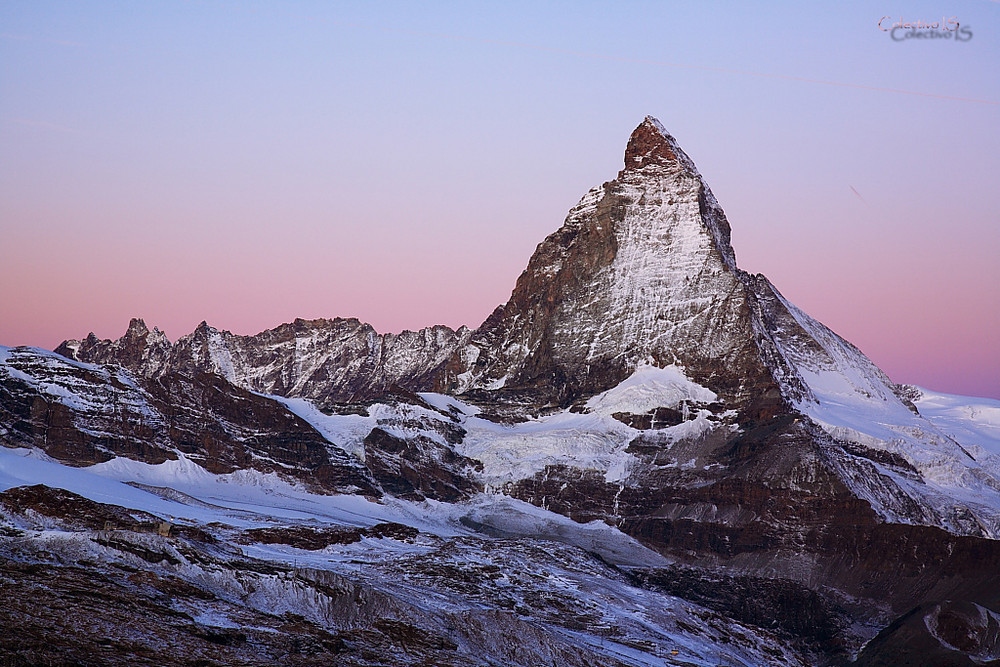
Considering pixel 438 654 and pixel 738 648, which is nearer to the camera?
pixel 438 654

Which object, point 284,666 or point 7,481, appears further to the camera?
point 7,481

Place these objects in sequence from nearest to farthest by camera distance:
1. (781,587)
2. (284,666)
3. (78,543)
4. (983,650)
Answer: (284,666)
(78,543)
(983,650)
(781,587)

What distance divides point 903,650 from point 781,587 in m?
54.4

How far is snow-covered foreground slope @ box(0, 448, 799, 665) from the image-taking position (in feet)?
299

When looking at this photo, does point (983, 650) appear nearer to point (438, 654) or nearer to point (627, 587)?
point (627, 587)

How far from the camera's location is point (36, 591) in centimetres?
7744

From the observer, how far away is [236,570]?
95812mm

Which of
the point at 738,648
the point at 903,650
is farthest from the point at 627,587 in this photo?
the point at 903,650

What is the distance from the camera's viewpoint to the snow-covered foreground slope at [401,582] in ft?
299

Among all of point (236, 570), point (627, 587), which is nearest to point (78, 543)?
point (236, 570)

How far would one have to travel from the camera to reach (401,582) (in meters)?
134

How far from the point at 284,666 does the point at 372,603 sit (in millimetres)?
23038

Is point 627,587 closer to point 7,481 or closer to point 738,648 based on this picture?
point 738,648

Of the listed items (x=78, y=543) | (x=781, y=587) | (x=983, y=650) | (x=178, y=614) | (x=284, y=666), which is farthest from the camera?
(x=781, y=587)
